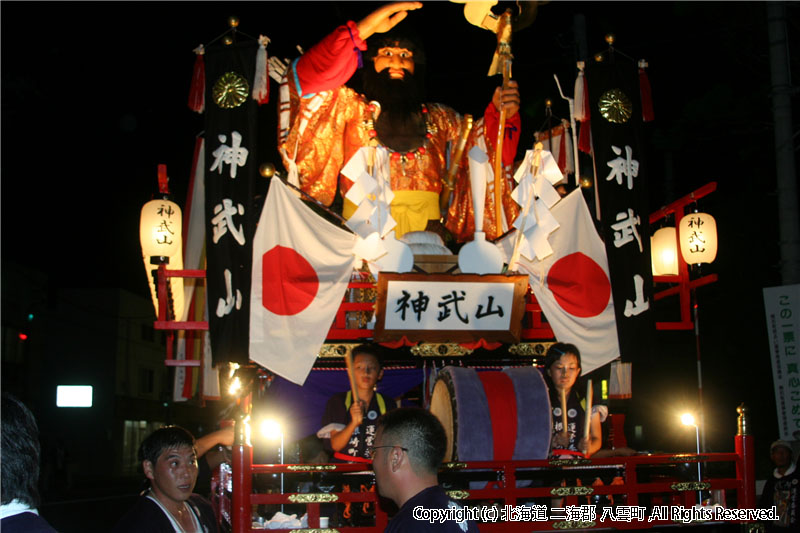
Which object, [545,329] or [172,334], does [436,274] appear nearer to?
[545,329]

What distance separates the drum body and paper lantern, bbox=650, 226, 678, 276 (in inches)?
155

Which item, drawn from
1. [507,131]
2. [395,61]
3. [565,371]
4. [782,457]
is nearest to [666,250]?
[507,131]

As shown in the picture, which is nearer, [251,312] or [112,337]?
[251,312]

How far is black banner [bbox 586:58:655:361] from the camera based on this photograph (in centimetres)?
769

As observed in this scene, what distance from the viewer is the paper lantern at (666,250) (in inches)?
400

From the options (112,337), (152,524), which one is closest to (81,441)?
(112,337)

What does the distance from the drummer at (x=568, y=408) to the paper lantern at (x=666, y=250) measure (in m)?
3.46

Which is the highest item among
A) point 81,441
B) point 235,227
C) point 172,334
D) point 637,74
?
point 637,74

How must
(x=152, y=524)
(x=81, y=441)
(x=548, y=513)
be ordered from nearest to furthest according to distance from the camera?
(x=152, y=524) → (x=548, y=513) → (x=81, y=441)

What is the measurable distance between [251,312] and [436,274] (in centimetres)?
Answer: 178

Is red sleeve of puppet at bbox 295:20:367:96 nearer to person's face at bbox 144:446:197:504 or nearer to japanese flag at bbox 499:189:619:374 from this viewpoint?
japanese flag at bbox 499:189:619:374

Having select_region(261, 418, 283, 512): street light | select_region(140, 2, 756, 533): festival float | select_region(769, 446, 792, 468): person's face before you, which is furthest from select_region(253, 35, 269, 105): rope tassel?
select_region(769, 446, 792, 468): person's face

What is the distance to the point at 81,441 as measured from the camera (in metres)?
33.4

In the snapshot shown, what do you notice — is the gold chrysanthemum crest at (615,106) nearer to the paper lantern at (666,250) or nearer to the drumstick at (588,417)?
the paper lantern at (666,250)
